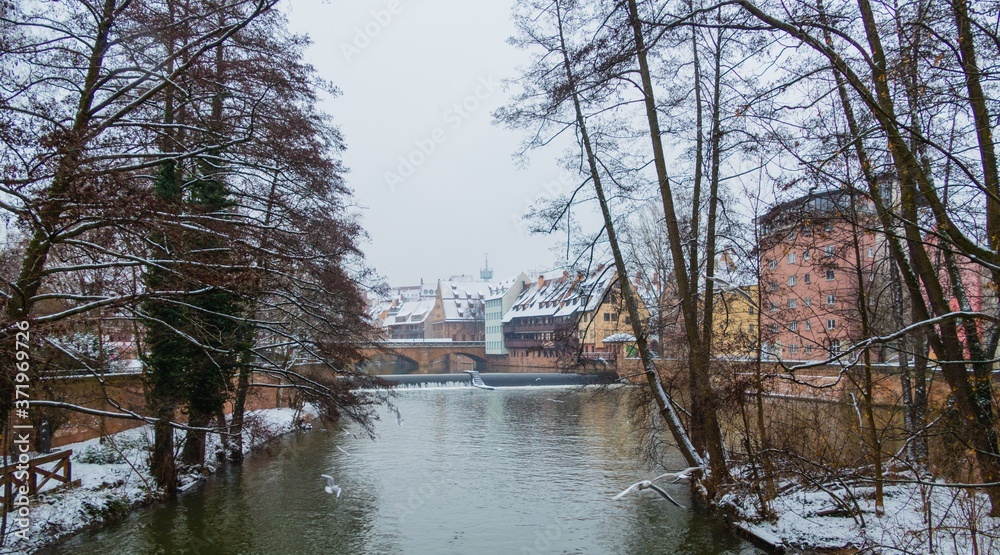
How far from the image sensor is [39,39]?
6.17 meters

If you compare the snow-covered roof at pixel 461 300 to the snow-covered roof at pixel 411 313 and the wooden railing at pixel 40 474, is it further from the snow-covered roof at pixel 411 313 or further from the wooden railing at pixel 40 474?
the wooden railing at pixel 40 474

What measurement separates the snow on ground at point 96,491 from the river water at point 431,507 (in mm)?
313

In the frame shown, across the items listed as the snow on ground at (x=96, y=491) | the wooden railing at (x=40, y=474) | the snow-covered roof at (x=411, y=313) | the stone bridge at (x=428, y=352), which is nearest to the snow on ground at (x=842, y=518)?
the snow on ground at (x=96, y=491)

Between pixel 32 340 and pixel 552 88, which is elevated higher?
pixel 552 88

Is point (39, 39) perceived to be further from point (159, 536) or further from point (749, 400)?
point (749, 400)

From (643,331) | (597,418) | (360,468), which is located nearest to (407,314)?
(597,418)

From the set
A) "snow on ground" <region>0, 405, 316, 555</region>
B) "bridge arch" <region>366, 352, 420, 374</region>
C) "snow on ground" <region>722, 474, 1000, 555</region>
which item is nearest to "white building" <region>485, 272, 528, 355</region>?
"bridge arch" <region>366, 352, 420, 374</region>

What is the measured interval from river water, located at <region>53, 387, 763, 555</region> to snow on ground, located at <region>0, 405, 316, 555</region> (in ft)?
1.03

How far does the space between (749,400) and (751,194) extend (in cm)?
260

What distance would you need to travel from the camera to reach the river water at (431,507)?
30.3 feet

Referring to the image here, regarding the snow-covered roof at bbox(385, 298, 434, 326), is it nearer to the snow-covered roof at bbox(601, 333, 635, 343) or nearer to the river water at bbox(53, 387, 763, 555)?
the river water at bbox(53, 387, 763, 555)

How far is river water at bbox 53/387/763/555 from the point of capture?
364 inches

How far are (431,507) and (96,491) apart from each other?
533cm

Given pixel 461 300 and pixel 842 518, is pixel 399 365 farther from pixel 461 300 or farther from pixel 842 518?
pixel 842 518
